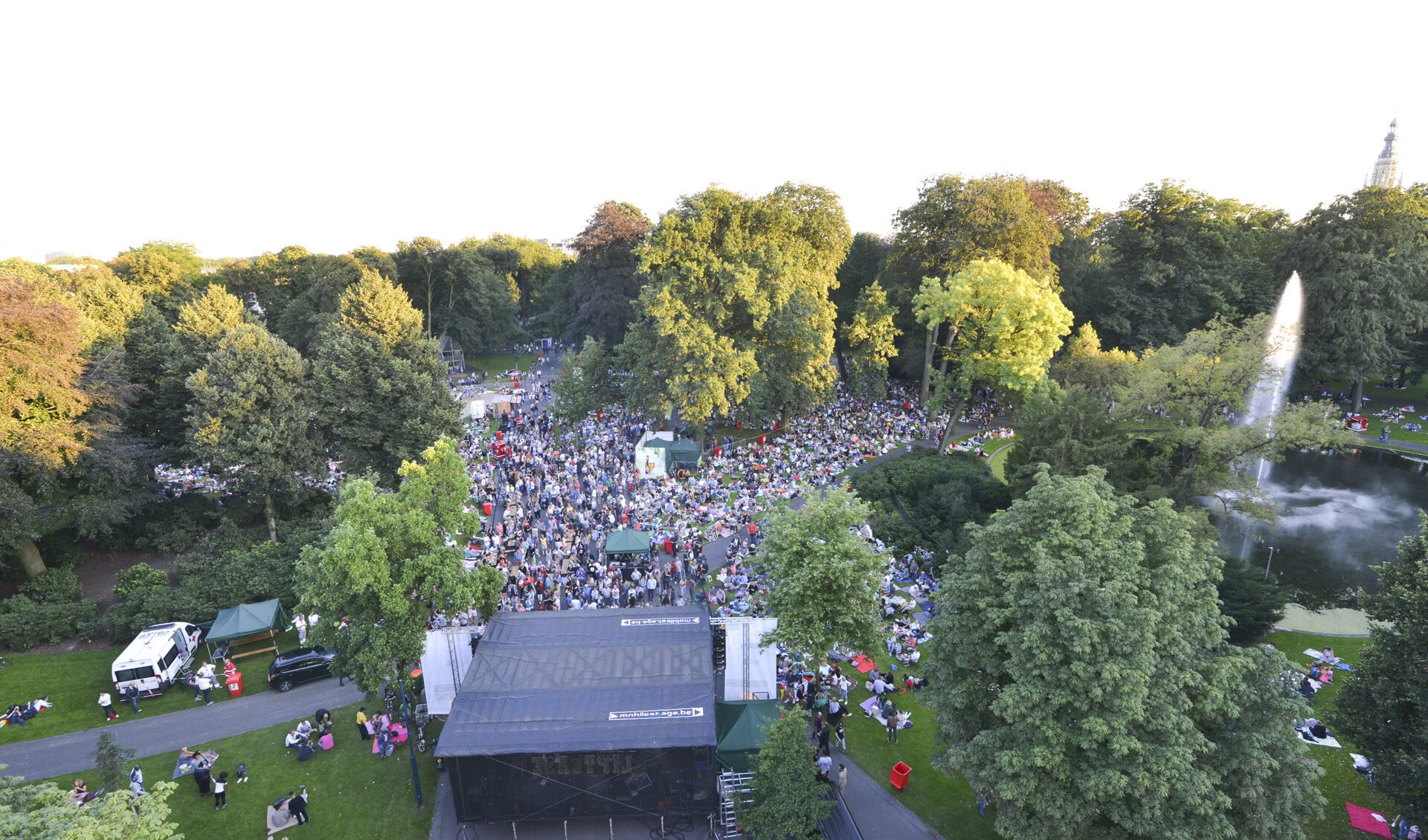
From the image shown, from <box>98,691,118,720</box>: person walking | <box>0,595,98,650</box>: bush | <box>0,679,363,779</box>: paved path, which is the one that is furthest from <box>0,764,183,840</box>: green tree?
<box>0,595,98,650</box>: bush

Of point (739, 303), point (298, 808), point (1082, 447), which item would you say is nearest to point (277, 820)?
point (298, 808)

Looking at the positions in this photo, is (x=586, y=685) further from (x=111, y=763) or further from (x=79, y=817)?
(x=111, y=763)

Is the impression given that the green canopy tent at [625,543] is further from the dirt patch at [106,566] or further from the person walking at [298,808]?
the dirt patch at [106,566]

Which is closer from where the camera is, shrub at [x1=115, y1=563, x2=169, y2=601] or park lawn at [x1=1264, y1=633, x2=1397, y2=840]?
park lawn at [x1=1264, y1=633, x2=1397, y2=840]

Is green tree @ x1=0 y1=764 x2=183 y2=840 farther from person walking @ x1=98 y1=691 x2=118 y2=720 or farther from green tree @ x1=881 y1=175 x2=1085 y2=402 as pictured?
green tree @ x1=881 y1=175 x2=1085 y2=402

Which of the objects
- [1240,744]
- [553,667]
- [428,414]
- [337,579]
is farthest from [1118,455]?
[428,414]

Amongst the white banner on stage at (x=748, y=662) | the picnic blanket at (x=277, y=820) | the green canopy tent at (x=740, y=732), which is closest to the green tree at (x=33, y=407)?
the picnic blanket at (x=277, y=820)
